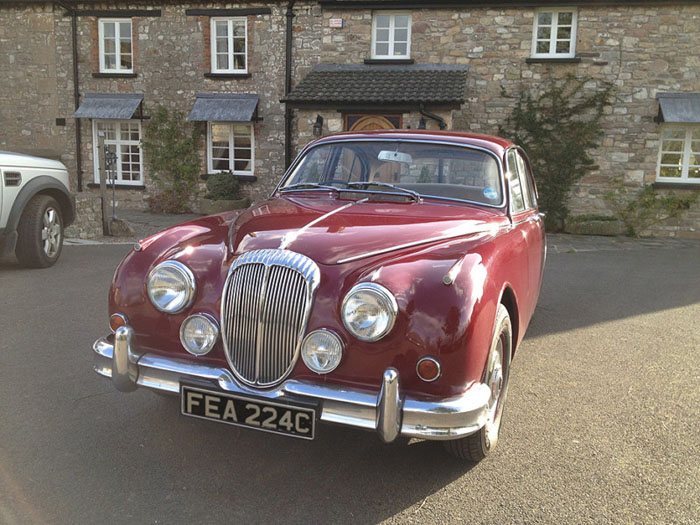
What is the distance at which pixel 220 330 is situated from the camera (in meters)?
2.71

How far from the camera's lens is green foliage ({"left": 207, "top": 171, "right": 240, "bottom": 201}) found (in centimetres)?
1523

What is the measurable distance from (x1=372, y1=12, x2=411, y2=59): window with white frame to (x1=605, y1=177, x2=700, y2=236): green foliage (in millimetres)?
5940

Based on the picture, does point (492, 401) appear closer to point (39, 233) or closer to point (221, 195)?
point (39, 233)

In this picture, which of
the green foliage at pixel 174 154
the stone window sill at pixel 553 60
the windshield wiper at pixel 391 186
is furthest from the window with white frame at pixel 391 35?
the windshield wiper at pixel 391 186

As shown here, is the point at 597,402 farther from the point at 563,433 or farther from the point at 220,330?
the point at 220,330

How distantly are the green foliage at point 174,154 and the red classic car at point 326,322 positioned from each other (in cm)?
1341

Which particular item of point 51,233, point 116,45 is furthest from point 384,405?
point 116,45

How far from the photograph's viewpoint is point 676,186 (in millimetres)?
13680

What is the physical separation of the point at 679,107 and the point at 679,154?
1199 millimetres

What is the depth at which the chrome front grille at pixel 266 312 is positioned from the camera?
2.58 m

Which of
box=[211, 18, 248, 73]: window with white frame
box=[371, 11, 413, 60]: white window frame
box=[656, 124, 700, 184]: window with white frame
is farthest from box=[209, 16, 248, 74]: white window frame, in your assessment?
box=[656, 124, 700, 184]: window with white frame

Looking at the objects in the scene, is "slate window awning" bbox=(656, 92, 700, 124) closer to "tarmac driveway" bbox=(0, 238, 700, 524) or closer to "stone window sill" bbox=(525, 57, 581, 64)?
"stone window sill" bbox=(525, 57, 581, 64)

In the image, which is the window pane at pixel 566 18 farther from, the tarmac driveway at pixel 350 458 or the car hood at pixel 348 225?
the car hood at pixel 348 225


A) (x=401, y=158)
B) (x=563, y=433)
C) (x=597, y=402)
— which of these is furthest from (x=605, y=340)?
(x=401, y=158)
